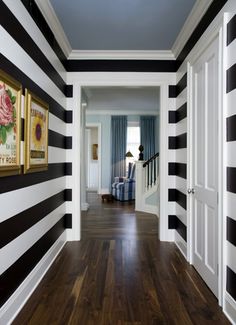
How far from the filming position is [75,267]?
274 centimetres

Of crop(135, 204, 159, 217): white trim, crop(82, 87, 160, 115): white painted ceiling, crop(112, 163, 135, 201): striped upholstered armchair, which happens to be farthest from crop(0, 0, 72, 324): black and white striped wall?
crop(112, 163, 135, 201): striped upholstered armchair

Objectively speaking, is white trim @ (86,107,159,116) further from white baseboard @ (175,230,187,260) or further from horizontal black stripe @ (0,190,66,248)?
horizontal black stripe @ (0,190,66,248)

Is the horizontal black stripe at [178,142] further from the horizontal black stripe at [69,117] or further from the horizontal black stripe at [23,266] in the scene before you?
the horizontal black stripe at [23,266]

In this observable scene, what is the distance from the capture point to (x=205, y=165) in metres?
2.42

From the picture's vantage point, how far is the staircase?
19.0 feet

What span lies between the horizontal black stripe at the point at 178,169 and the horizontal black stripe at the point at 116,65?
4.38 ft

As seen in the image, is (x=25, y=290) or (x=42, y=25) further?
(x=42, y=25)

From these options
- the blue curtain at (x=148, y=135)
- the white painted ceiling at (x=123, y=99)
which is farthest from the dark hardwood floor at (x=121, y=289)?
the blue curtain at (x=148, y=135)

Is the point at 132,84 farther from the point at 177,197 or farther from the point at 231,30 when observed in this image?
the point at 231,30

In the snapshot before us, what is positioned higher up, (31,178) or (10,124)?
(10,124)

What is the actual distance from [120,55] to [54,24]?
1068mm

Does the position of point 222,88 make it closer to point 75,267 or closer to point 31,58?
point 31,58

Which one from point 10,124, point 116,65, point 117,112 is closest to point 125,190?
point 117,112

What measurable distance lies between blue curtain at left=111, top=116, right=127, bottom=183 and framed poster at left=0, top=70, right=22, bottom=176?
21.4ft
